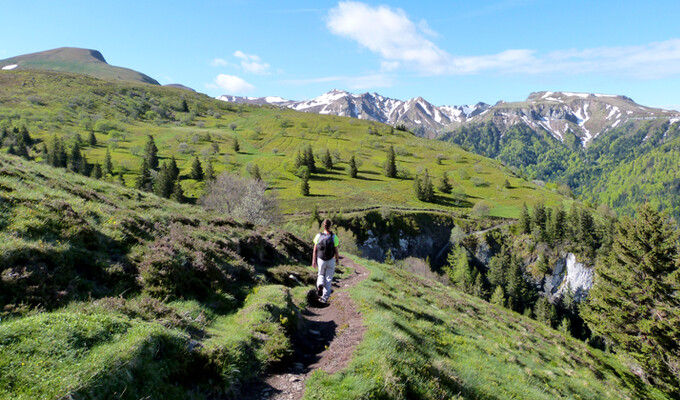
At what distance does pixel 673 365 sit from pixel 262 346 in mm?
34828

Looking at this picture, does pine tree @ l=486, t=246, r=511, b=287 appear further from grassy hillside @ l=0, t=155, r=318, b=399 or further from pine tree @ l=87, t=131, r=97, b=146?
pine tree @ l=87, t=131, r=97, b=146

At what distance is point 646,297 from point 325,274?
109ft

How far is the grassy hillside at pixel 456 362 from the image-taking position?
7348mm

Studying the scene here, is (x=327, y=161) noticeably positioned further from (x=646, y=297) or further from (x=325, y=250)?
(x=325, y=250)

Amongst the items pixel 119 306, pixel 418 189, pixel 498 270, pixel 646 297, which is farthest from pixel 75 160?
pixel 498 270

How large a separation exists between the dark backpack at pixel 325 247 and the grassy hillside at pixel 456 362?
2.68 meters

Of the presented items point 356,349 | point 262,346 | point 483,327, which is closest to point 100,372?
point 262,346

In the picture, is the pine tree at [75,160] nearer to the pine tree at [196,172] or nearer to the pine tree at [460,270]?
the pine tree at [196,172]

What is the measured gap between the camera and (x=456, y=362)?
11211 mm

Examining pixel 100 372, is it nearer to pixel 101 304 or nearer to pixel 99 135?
pixel 101 304

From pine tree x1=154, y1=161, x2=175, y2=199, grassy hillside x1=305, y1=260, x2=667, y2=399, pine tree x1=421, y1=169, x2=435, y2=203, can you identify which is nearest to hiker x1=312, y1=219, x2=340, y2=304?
grassy hillside x1=305, y1=260, x2=667, y2=399

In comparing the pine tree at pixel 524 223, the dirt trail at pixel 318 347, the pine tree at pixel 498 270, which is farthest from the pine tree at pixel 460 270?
the dirt trail at pixel 318 347

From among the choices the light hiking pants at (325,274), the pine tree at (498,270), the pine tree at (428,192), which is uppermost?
the light hiking pants at (325,274)

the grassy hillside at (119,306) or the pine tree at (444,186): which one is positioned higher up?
the grassy hillside at (119,306)
